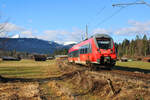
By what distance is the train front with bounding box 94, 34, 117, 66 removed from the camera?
20203 millimetres

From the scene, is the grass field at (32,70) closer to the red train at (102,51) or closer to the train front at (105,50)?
the red train at (102,51)

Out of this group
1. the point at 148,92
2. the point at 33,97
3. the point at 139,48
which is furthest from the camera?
the point at 139,48

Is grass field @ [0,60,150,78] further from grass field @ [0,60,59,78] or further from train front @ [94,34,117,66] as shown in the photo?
train front @ [94,34,117,66]

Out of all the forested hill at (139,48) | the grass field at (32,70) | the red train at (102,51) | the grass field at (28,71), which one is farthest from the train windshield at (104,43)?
the forested hill at (139,48)

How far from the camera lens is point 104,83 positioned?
36.2ft

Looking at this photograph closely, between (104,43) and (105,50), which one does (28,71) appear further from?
(105,50)

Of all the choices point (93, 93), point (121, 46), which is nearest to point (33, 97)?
point (93, 93)

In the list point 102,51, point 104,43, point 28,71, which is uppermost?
point 104,43

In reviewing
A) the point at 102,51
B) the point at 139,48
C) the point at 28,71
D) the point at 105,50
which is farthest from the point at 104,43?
the point at 139,48

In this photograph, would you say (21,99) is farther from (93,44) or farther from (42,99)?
(93,44)

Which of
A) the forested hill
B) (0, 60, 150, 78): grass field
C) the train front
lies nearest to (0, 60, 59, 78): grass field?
(0, 60, 150, 78): grass field

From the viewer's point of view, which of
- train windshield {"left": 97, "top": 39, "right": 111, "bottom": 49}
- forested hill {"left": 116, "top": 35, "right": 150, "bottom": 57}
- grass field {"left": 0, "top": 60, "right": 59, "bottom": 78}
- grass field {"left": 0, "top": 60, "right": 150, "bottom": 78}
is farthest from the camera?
forested hill {"left": 116, "top": 35, "right": 150, "bottom": 57}

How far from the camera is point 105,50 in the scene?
20.6 m

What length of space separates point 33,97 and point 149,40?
138479mm
